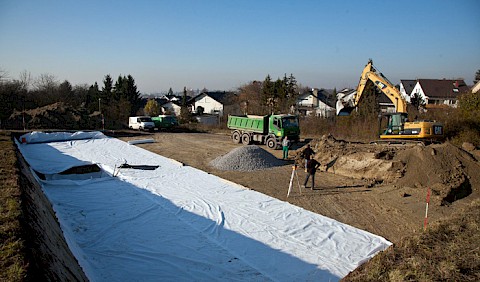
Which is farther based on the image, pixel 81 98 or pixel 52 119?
pixel 81 98

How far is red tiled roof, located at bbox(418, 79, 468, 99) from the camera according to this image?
45781mm

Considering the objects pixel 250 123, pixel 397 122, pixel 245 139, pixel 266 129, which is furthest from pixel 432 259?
pixel 245 139

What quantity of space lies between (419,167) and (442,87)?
4399cm

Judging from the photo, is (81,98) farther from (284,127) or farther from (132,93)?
(284,127)

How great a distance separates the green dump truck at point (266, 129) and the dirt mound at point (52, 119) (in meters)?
17.4

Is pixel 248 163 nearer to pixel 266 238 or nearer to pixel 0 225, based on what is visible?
pixel 266 238

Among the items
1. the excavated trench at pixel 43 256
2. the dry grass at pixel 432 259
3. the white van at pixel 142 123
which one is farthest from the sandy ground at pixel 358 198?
the white van at pixel 142 123

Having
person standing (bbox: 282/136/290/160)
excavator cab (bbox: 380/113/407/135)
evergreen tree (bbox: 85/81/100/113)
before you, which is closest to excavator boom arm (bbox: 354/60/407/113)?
excavator cab (bbox: 380/113/407/135)

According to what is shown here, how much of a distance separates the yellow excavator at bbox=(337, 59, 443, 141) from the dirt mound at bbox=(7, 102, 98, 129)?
83.1 feet

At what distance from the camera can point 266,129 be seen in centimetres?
2155

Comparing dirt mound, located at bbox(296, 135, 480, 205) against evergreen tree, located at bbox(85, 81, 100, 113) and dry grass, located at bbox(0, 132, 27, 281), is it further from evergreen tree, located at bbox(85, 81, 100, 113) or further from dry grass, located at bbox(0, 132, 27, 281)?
evergreen tree, located at bbox(85, 81, 100, 113)

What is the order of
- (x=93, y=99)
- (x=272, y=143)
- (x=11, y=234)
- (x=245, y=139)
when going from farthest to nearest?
(x=93, y=99)
(x=245, y=139)
(x=272, y=143)
(x=11, y=234)

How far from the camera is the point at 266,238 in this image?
7.65 meters

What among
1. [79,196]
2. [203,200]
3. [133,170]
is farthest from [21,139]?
[203,200]
